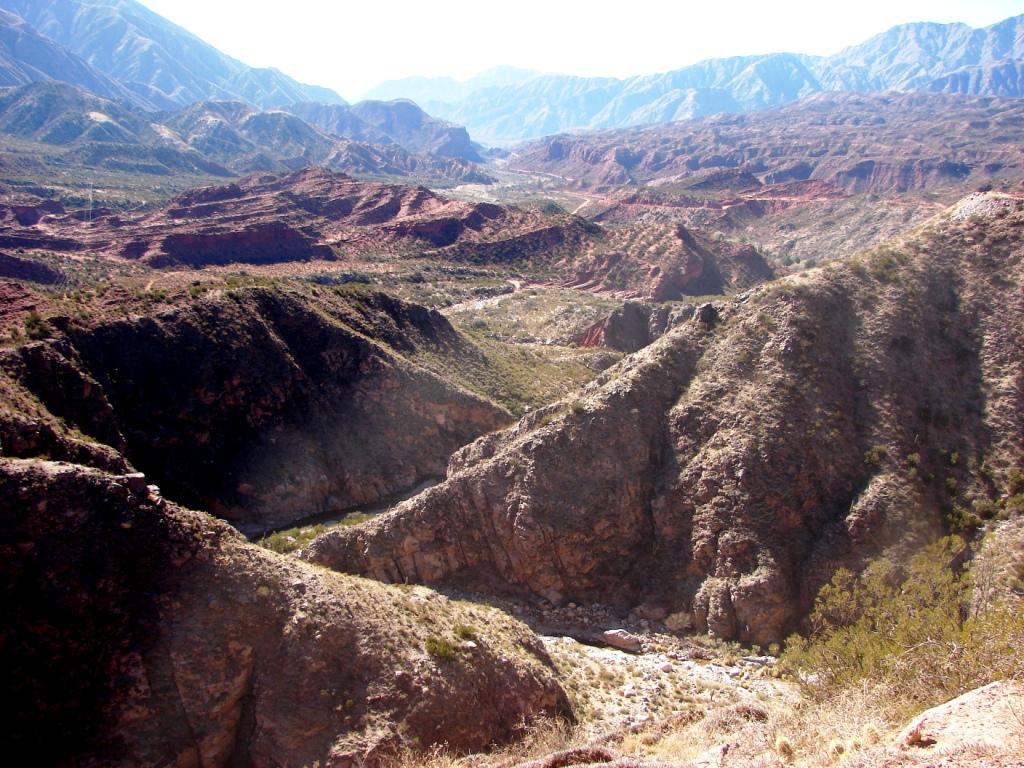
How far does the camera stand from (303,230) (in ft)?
406

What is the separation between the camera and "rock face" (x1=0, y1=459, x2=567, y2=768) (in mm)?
15688

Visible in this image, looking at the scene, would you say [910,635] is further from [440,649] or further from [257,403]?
[257,403]

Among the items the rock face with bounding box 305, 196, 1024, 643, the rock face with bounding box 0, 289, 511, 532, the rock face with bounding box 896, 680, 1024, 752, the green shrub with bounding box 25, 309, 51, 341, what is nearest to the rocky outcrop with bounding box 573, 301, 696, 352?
the rock face with bounding box 0, 289, 511, 532

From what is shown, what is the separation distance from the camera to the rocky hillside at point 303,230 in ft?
362

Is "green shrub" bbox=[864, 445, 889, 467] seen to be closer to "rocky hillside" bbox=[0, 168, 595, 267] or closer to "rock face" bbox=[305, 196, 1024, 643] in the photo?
"rock face" bbox=[305, 196, 1024, 643]

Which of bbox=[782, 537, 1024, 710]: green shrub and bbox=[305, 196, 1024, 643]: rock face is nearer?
bbox=[782, 537, 1024, 710]: green shrub

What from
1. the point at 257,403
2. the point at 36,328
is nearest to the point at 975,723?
the point at 257,403

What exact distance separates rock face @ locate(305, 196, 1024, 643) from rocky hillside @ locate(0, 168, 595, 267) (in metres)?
85.4

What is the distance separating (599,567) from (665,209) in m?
150

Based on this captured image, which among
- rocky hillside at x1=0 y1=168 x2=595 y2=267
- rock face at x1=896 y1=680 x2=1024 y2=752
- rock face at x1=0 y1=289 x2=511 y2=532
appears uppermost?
rocky hillside at x1=0 y1=168 x2=595 y2=267

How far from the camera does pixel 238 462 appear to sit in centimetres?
4069

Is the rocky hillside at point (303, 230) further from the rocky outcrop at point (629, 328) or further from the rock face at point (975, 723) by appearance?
the rock face at point (975, 723)

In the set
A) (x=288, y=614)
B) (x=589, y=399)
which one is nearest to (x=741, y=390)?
(x=589, y=399)

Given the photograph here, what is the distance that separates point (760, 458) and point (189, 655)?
867 inches
